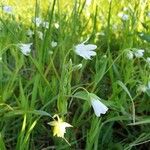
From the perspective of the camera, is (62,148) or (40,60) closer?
(62,148)

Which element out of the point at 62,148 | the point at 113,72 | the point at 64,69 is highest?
the point at 64,69

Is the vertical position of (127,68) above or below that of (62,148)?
above

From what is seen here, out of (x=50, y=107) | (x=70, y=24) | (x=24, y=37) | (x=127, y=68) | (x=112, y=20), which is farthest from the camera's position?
(x=112, y=20)

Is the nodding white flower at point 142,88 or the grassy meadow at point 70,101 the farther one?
the nodding white flower at point 142,88

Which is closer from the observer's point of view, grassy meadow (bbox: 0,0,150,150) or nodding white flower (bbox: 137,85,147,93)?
grassy meadow (bbox: 0,0,150,150)

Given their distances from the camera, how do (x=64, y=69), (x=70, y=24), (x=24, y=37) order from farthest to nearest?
(x=70, y=24)
(x=24, y=37)
(x=64, y=69)

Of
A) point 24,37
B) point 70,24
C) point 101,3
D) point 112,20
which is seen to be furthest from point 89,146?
point 101,3

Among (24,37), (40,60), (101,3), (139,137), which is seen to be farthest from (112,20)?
(139,137)

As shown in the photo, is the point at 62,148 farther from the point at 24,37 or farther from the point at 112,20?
the point at 112,20

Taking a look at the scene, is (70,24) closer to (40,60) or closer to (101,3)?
(40,60)
